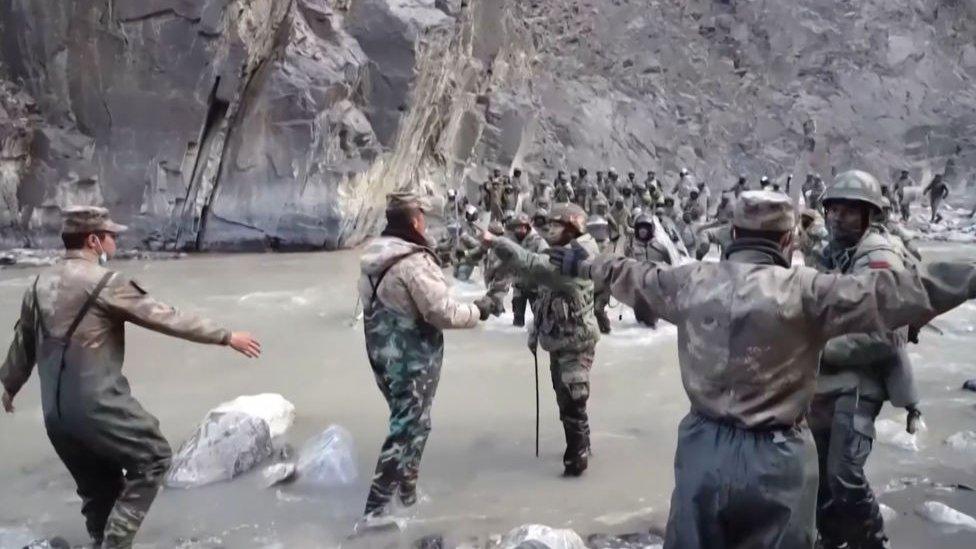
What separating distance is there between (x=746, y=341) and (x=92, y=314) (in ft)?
7.54

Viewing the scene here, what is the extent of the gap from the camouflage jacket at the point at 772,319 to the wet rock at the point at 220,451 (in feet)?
9.22

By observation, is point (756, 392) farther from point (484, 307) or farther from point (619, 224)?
point (619, 224)

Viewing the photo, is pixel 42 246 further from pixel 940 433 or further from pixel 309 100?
pixel 940 433

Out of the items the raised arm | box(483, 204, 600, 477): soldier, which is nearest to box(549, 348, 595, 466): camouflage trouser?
box(483, 204, 600, 477): soldier

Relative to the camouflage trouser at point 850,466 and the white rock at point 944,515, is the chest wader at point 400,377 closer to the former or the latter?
the camouflage trouser at point 850,466

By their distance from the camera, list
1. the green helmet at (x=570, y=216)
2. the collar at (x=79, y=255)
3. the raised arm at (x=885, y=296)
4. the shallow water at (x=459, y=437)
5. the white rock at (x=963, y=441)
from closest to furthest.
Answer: the raised arm at (x=885, y=296)
the collar at (x=79, y=255)
the shallow water at (x=459, y=437)
the green helmet at (x=570, y=216)
the white rock at (x=963, y=441)

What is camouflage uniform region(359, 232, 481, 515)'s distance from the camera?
3564 millimetres

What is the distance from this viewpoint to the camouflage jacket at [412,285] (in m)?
3.54

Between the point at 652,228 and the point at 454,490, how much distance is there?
330 centimetres

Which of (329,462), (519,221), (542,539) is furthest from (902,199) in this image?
(542,539)

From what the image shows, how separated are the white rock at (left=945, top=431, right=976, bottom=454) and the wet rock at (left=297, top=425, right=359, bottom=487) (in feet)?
11.2

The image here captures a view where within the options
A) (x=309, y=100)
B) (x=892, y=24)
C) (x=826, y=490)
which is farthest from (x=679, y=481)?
(x=892, y=24)

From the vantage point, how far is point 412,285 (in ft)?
11.7

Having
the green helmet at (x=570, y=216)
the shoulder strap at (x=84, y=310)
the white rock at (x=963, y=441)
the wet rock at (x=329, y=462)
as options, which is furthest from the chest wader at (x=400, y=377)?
the white rock at (x=963, y=441)
